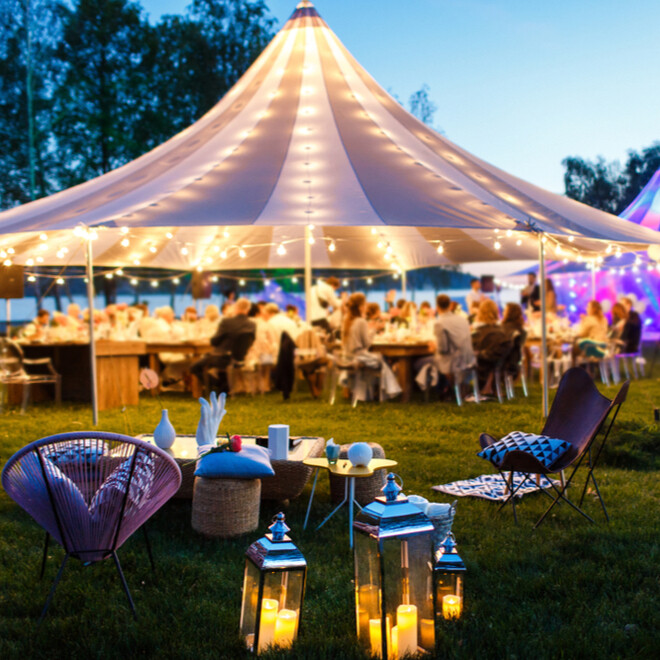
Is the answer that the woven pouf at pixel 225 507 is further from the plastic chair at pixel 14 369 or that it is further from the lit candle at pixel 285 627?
the plastic chair at pixel 14 369

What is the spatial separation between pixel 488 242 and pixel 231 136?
5.00 metres

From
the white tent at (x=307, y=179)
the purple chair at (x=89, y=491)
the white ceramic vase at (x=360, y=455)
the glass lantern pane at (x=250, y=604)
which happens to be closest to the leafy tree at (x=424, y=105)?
the white tent at (x=307, y=179)

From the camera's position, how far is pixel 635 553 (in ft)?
11.5

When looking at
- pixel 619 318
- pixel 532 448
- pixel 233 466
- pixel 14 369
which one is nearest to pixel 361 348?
pixel 14 369

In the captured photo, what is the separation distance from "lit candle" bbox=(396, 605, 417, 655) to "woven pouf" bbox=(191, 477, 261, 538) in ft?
5.19

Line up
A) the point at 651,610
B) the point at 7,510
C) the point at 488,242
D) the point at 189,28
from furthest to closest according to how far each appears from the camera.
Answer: the point at 189,28
the point at 488,242
the point at 7,510
the point at 651,610

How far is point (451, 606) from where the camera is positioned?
2756 mm

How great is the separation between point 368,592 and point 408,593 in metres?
0.15

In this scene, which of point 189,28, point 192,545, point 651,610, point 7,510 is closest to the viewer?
point 651,610

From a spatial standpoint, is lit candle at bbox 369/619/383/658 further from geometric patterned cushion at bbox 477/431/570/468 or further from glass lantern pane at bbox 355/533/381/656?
geometric patterned cushion at bbox 477/431/570/468

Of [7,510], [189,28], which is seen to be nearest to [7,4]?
[189,28]

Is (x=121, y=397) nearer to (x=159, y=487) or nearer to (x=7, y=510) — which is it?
(x=7, y=510)

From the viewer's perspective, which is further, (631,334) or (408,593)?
(631,334)

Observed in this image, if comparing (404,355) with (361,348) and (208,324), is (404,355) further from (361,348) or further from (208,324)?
(208,324)
